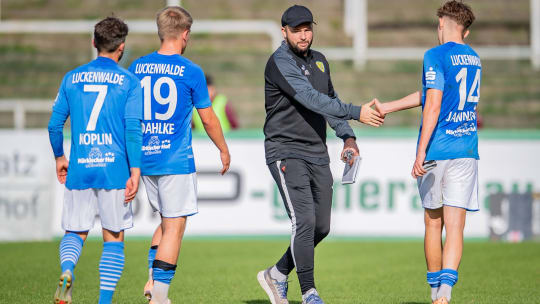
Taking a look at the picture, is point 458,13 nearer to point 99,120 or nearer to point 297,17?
point 297,17

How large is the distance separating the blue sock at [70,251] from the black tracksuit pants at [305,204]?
5.09 ft

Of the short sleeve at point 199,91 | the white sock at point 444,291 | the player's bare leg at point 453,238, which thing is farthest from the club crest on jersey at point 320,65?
the white sock at point 444,291

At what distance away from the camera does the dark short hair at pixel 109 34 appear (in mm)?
5695

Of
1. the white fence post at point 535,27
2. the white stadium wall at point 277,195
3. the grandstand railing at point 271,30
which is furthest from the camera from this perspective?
the white fence post at point 535,27

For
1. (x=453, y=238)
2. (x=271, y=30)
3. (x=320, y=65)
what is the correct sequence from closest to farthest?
(x=453, y=238)
(x=320, y=65)
(x=271, y=30)

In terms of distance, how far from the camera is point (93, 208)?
5742 millimetres

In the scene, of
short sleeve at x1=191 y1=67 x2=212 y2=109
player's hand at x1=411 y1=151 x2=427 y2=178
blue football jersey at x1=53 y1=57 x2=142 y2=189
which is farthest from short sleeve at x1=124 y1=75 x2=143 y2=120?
player's hand at x1=411 y1=151 x2=427 y2=178

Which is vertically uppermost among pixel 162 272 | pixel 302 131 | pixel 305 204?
pixel 302 131

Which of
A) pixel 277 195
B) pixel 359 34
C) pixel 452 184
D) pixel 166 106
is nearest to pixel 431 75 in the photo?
pixel 452 184

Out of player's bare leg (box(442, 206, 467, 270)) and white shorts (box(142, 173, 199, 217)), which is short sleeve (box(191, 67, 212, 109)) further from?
player's bare leg (box(442, 206, 467, 270))

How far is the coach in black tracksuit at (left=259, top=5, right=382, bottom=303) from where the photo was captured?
631 centimetres

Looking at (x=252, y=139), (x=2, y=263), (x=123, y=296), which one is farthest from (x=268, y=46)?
(x=123, y=296)

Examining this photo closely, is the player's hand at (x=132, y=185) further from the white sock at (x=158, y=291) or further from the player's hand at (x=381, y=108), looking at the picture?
the player's hand at (x=381, y=108)

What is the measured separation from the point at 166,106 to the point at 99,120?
1.88 feet
